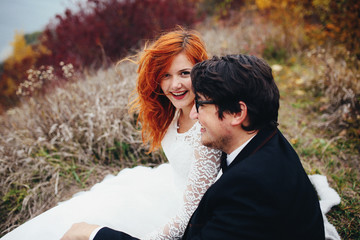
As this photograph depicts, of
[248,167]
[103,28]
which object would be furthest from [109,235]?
[103,28]

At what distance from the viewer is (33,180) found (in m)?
3.22

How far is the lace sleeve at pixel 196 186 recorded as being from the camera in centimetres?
149

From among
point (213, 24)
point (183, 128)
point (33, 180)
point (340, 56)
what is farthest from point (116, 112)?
point (213, 24)

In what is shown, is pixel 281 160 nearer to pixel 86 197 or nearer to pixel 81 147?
pixel 86 197

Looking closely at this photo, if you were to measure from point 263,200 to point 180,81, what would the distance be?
3.84 ft

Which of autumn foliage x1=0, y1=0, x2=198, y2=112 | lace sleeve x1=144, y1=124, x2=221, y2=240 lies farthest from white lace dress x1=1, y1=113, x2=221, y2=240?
autumn foliage x1=0, y1=0, x2=198, y2=112

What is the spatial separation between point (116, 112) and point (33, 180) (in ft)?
5.01

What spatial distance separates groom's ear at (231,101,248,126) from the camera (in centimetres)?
123

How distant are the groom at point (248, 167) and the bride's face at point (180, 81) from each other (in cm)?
48

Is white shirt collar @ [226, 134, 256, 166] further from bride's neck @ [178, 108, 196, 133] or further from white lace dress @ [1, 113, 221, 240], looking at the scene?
bride's neck @ [178, 108, 196, 133]

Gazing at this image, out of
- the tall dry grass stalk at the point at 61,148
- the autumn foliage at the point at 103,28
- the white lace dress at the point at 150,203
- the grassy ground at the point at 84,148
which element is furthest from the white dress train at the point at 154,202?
the autumn foliage at the point at 103,28

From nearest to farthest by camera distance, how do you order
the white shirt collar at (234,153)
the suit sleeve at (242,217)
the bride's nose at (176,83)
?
1. the suit sleeve at (242,217)
2. the white shirt collar at (234,153)
3. the bride's nose at (176,83)

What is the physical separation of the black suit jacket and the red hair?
1.01m

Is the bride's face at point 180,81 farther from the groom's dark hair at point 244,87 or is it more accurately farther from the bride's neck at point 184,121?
the groom's dark hair at point 244,87
